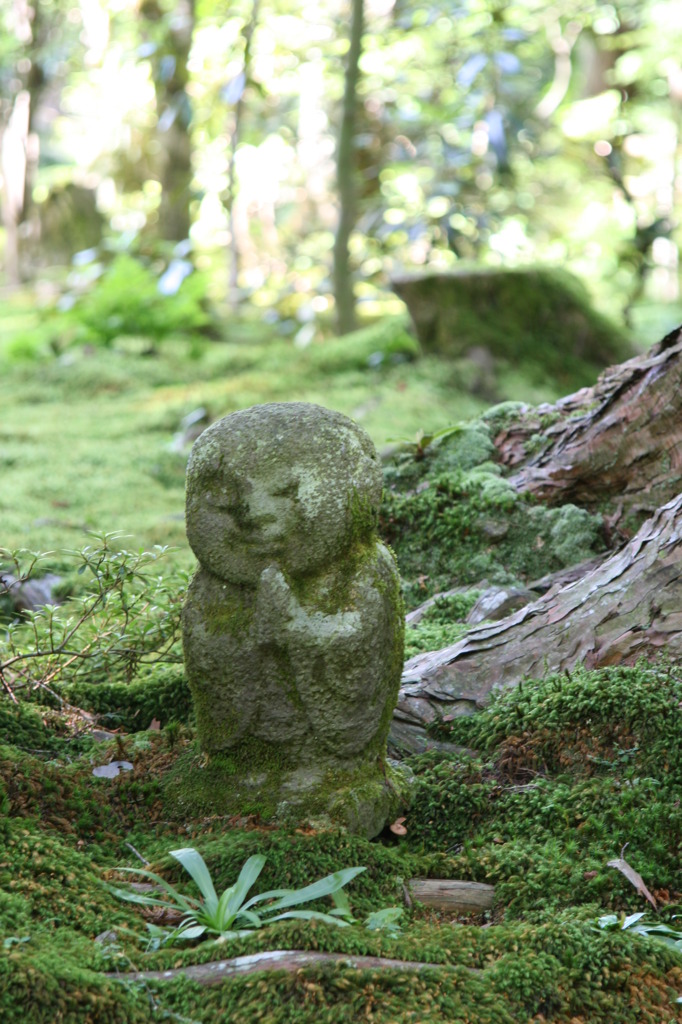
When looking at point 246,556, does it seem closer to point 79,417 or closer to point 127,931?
point 127,931

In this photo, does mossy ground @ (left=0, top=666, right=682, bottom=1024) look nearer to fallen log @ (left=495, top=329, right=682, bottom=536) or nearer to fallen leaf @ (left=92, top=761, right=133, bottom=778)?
fallen leaf @ (left=92, top=761, right=133, bottom=778)

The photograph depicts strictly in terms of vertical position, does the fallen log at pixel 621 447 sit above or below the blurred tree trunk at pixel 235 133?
below

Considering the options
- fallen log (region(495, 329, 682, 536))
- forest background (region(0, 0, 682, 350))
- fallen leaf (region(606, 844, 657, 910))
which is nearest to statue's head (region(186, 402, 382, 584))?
fallen leaf (region(606, 844, 657, 910))

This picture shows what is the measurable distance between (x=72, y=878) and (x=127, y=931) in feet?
0.81

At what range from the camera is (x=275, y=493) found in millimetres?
2635

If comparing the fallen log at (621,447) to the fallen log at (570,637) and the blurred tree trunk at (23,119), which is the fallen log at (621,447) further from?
the blurred tree trunk at (23,119)

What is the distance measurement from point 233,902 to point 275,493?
42.3 inches

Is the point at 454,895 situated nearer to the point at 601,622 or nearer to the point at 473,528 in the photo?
the point at 601,622

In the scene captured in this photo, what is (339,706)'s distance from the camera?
267 cm

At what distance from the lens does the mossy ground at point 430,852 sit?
2096 mm

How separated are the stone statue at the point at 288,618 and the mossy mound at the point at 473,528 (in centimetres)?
175

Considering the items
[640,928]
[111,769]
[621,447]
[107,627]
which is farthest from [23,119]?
[640,928]

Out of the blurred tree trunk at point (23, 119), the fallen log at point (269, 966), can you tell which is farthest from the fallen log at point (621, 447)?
the blurred tree trunk at point (23, 119)

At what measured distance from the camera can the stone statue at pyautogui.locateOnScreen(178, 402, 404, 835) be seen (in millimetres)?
2645
